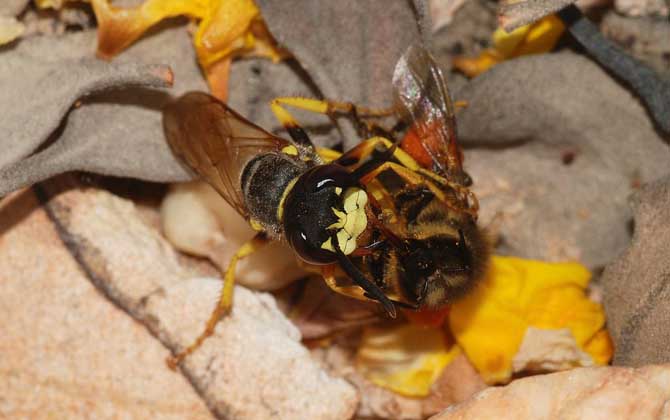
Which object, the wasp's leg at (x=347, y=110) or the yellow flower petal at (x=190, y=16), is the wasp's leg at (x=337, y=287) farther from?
the yellow flower petal at (x=190, y=16)

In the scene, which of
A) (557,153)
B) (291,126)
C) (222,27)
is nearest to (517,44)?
(557,153)

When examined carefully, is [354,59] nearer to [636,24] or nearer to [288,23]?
[288,23]

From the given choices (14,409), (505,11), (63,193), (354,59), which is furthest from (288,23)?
(14,409)

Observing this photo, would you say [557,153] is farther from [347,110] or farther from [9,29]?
[9,29]

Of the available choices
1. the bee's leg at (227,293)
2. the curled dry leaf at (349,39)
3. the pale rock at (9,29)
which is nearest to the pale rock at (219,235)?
the bee's leg at (227,293)


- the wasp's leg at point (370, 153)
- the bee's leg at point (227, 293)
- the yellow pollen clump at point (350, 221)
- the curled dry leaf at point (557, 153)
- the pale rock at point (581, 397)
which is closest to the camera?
the pale rock at point (581, 397)

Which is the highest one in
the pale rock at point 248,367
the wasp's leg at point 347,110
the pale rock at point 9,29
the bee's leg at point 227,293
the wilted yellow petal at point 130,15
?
the pale rock at point 9,29
